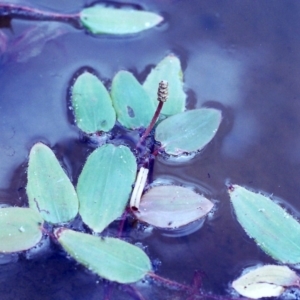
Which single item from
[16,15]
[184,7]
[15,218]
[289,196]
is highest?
[184,7]

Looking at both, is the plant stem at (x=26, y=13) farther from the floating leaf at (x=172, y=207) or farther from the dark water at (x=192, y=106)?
the floating leaf at (x=172, y=207)

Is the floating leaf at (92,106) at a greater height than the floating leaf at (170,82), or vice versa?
the floating leaf at (170,82)

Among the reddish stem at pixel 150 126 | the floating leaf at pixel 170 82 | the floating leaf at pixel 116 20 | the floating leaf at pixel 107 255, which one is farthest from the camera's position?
the floating leaf at pixel 116 20

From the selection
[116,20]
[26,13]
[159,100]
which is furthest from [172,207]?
[26,13]

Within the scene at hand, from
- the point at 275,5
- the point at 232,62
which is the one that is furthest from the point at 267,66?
the point at 275,5

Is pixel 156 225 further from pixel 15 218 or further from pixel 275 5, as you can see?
pixel 275 5

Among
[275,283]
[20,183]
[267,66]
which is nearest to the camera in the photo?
[275,283]

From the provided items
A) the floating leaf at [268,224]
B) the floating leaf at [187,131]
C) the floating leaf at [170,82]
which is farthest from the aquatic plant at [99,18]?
the floating leaf at [268,224]
